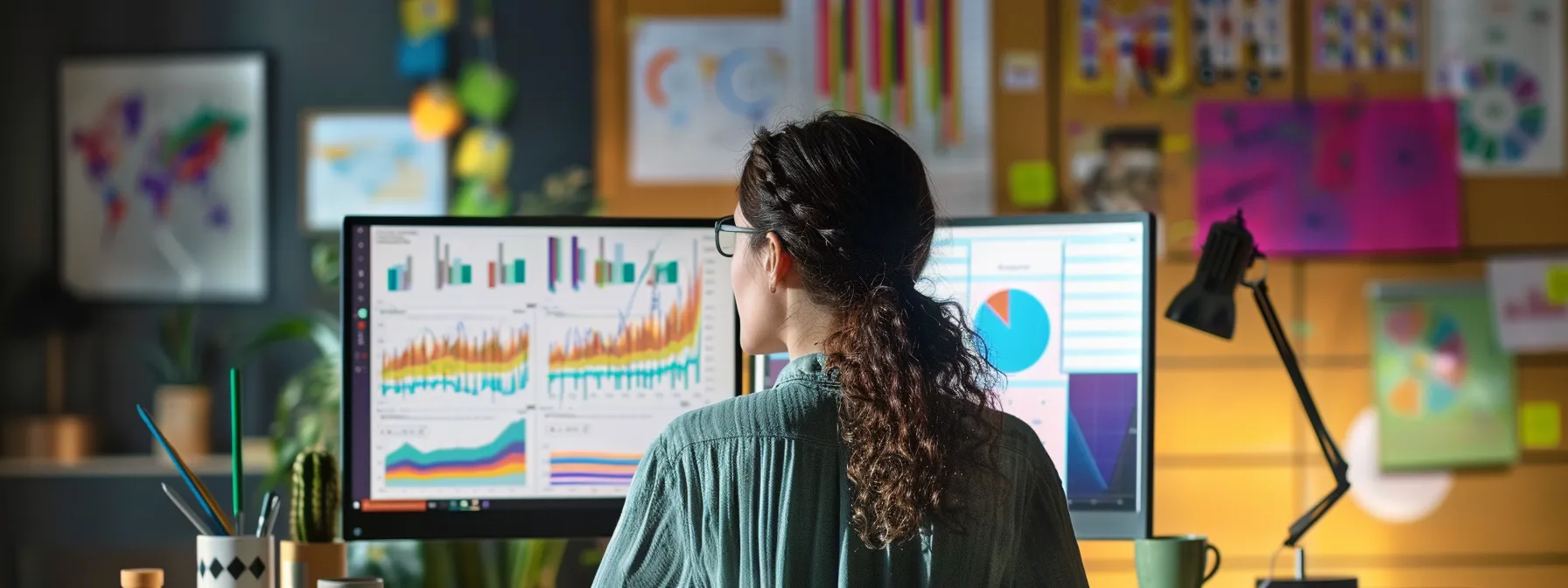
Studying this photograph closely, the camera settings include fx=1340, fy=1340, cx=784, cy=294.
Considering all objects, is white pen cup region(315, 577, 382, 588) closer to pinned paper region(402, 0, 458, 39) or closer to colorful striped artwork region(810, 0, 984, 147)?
colorful striped artwork region(810, 0, 984, 147)

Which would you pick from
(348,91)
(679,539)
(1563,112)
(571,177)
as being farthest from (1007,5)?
(679,539)

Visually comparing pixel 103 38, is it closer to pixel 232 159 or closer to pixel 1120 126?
pixel 232 159

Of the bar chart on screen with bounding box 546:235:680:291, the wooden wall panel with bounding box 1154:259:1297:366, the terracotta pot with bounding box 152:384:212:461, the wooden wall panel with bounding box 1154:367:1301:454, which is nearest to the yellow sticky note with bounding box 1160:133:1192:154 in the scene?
the wooden wall panel with bounding box 1154:259:1297:366

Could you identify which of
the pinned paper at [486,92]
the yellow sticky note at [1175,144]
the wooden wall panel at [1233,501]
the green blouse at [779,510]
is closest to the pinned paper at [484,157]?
the pinned paper at [486,92]

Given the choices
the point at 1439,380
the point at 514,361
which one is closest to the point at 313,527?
the point at 514,361

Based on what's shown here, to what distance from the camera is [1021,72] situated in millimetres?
3139

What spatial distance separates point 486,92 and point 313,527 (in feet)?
7.02

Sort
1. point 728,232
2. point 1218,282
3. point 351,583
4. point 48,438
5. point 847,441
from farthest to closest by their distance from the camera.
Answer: point 48,438, point 1218,282, point 351,583, point 728,232, point 847,441

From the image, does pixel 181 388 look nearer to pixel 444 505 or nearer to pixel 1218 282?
pixel 444 505

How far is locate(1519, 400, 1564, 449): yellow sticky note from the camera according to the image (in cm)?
315

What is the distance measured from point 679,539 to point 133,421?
303 centimetres

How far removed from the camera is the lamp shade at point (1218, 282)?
1.63 metres

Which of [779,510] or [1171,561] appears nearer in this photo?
[779,510]

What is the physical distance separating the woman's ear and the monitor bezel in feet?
1.54
